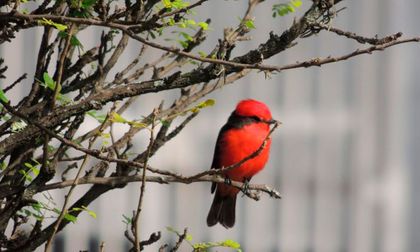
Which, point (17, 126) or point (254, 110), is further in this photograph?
point (254, 110)

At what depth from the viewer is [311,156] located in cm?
682

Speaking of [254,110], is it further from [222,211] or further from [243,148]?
[222,211]

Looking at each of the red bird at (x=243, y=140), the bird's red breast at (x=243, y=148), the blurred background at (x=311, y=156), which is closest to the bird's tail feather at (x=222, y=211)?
the red bird at (x=243, y=140)

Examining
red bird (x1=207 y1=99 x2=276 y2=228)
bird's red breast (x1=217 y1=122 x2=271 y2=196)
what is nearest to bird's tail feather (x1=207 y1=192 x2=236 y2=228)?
red bird (x1=207 y1=99 x2=276 y2=228)

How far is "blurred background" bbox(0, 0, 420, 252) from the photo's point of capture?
6.29m

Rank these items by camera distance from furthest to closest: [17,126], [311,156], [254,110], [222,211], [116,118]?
[311,156], [222,211], [254,110], [17,126], [116,118]

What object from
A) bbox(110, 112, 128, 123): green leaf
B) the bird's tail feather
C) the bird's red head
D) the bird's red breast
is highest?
the bird's red head

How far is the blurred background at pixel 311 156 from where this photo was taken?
20.6 ft

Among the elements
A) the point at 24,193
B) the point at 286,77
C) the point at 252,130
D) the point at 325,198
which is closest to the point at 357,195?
the point at 325,198

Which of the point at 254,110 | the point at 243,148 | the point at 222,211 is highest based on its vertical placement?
the point at 254,110

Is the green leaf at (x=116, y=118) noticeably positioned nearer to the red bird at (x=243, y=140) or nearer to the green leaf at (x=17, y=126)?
the green leaf at (x=17, y=126)

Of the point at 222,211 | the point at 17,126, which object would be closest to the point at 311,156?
the point at 222,211

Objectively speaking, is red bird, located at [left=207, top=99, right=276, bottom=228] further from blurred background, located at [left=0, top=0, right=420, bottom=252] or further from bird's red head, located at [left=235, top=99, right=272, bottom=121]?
blurred background, located at [left=0, top=0, right=420, bottom=252]

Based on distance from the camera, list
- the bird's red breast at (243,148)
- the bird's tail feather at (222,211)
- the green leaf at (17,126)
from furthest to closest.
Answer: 1. the bird's tail feather at (222,211)
2. the bird's red breast at (243,148)
3. the green leaf at (17,126)
